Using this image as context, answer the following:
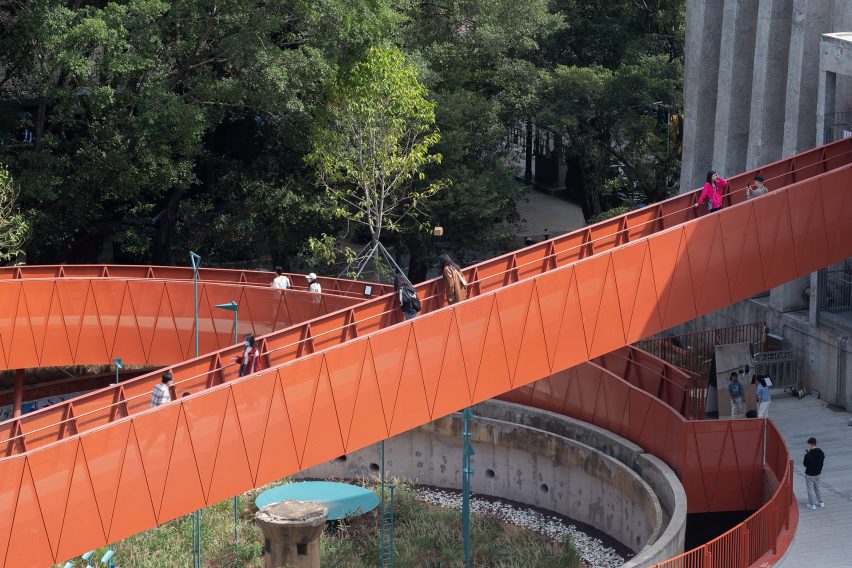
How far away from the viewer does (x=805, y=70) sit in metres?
40.9

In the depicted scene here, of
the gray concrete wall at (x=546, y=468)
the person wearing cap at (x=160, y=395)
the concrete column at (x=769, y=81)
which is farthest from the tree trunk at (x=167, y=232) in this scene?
the person wearing cap at (x=160, y=395)

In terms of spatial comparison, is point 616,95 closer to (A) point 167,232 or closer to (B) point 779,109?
(B) point 779,109

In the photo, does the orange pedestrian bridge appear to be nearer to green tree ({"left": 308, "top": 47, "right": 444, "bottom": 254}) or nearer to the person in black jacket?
the person in black jacket

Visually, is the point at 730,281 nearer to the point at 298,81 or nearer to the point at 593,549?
the point at 593,549

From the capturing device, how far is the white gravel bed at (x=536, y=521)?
3697cm

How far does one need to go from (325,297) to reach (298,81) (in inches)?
391

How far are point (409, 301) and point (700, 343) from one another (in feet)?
50.7

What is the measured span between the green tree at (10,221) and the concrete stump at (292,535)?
38.4 ft

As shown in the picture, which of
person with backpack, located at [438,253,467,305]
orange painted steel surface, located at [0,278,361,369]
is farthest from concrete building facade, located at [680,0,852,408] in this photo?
orange painted steel surface, located at [0,278,361,369]

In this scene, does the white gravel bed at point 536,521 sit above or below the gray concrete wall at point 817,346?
below

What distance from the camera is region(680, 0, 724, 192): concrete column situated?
4800 centimetres

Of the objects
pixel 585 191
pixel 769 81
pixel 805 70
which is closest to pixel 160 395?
pixel 805 70


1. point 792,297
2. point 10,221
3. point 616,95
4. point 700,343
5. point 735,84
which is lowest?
point 700,343

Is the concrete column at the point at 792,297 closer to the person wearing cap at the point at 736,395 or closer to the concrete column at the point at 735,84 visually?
the concrete column at the point at 735,84
